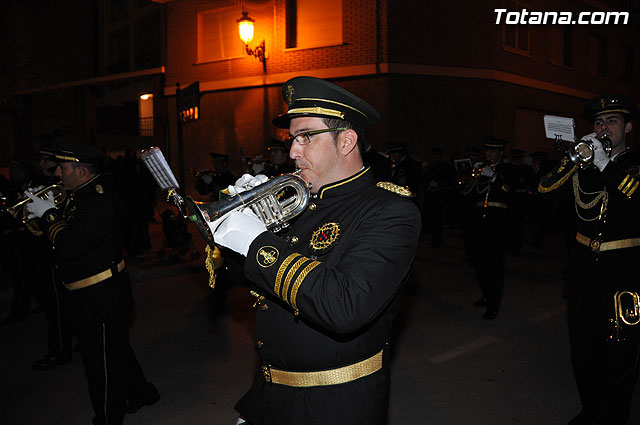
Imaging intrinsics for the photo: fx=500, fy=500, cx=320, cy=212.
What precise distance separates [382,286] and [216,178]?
9.05m

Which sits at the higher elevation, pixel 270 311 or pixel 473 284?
pixel 270 311

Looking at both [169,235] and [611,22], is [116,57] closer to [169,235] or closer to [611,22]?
[169,235]

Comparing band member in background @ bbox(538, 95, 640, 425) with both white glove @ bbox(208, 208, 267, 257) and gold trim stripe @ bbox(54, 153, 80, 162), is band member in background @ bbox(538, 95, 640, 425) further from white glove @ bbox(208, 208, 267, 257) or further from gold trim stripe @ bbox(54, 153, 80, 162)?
gold trim stripe @ bbox(54, 153, 80, 162)

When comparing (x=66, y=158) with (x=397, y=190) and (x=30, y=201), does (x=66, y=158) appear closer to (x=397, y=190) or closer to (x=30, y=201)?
(x=30, y=201)

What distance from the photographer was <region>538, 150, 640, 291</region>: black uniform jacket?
3.37 metres

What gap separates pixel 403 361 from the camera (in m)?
5.08

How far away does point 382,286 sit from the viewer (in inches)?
69.5

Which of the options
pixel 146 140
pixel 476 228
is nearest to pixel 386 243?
pixel 476 228

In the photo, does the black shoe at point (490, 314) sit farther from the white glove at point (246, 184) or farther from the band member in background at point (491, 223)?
the white glove at point (246, 184)

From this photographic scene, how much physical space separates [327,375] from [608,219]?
106 inches

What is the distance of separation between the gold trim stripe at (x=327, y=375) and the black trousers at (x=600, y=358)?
2.20 metres

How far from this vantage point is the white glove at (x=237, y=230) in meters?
1.83

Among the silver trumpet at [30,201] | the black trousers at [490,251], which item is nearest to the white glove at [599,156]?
the black trousers at [490,251]

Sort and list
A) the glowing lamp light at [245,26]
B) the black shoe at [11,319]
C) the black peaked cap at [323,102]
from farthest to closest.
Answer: the glowing lamp light at [245,26], the black shoe at [11,319], the black peaked cap at [323,102]
